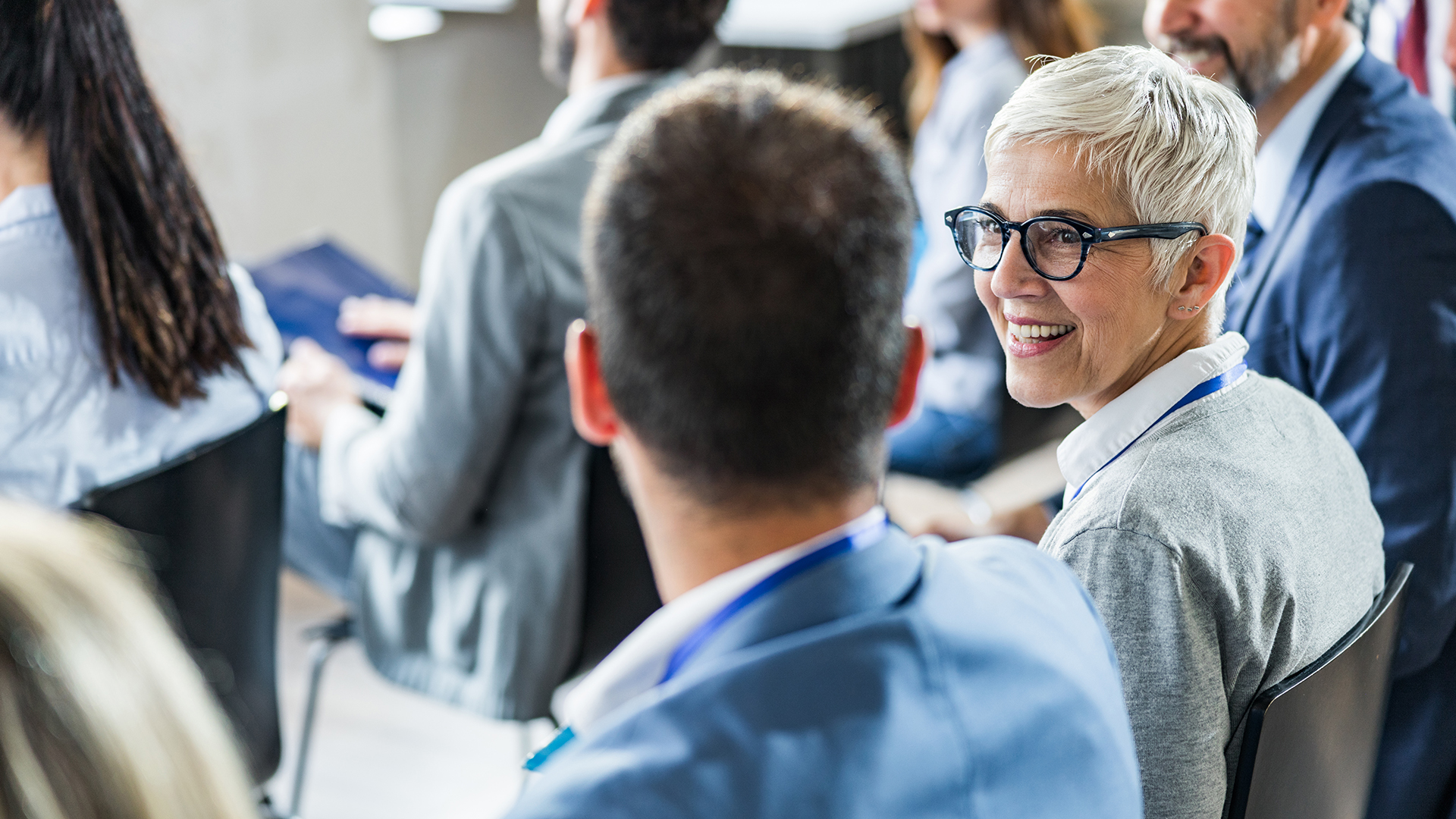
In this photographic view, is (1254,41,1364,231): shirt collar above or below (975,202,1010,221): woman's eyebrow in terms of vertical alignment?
below

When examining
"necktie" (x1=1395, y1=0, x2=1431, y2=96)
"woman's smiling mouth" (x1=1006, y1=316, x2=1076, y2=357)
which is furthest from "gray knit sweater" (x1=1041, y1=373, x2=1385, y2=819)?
"necktie" (x1=1395, y1=0, x2=1431, y2=96)

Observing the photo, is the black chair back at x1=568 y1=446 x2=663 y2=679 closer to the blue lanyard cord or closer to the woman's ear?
the woman's ear

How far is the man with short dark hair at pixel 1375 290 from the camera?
137 cm

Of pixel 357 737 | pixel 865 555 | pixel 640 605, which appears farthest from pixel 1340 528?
Result: pixel 357 737

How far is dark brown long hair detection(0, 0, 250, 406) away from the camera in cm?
128

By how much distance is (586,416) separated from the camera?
802 millimetres

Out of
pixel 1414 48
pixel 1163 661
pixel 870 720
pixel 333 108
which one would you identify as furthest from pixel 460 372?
pixel 1414 48

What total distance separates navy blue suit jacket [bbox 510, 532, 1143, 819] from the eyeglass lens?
44cm

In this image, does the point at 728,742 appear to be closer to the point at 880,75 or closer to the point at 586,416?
the point at 586,416

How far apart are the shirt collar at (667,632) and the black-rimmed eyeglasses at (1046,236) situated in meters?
0.46

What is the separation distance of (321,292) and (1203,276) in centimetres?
148

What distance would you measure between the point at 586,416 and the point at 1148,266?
1.79ft

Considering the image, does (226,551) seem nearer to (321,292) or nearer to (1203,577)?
(321,292)

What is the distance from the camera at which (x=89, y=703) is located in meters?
0.53
